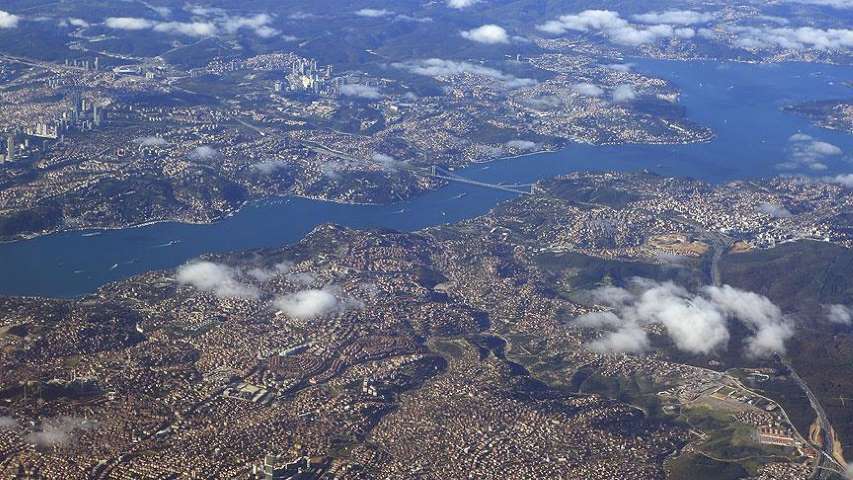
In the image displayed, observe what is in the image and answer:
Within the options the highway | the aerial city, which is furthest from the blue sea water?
the highway

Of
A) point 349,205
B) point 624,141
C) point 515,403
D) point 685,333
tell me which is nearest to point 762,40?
point 624,141

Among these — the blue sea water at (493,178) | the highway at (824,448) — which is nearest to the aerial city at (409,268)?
the highway at (824,448)

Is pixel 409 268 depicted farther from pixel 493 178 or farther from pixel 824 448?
pixel 493 178

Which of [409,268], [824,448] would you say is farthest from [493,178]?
[824,448]

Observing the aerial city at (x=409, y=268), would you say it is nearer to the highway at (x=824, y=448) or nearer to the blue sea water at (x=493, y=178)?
the highway at (x=824, y=448)

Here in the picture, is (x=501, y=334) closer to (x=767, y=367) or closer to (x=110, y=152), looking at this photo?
(x=767, y=367)

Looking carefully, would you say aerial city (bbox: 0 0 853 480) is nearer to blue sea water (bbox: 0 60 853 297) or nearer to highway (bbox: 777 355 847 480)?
highway (bbox: 777 355 847 480)
